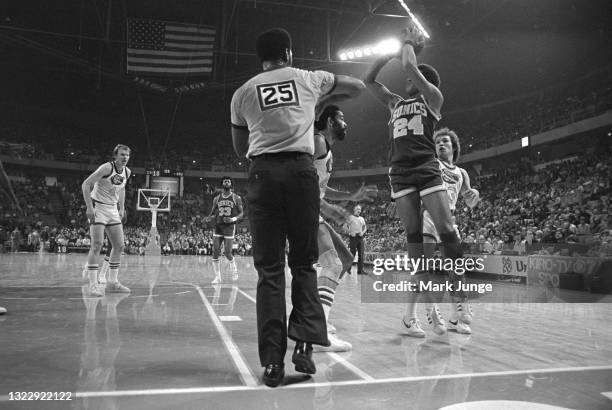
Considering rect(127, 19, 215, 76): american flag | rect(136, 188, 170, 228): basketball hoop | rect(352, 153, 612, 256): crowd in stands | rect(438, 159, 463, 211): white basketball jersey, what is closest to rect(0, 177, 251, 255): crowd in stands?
rect(136, 188, 170, 228): basketball hoop

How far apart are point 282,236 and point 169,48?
1511 centimetres

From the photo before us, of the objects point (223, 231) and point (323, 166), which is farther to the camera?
point (223, 231)

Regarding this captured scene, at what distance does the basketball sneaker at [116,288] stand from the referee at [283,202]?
4.84 meters

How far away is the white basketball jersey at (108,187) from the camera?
261 inches

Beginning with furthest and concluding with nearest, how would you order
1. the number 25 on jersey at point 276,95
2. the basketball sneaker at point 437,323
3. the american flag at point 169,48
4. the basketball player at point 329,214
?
1. the american flag at point 169,48
2. the basketball sneaker at point 437,323
3. the basketball player at point 329,214
4. the number 25 on jersey at point 276,95

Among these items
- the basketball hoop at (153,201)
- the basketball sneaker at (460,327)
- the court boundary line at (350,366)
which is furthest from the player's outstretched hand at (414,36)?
the basketball hoop at (153,201)

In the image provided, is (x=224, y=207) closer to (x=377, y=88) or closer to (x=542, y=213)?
(x=377, y=88)

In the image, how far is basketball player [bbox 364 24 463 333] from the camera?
3.71 metres

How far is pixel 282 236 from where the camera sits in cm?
249

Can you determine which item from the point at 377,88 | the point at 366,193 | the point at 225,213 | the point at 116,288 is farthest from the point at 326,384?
the point at 225,213

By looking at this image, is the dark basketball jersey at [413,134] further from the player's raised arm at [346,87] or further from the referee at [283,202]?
the referee at [283,202]

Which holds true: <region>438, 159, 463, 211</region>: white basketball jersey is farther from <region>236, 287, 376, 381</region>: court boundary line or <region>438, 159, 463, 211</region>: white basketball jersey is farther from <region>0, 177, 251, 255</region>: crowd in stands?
<region>0, 177, 251, 255</region>: crowd in stands

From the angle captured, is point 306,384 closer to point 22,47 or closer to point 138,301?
point 138,301

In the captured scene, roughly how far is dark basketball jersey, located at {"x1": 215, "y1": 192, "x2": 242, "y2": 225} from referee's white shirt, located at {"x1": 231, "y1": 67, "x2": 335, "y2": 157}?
7162 mm
